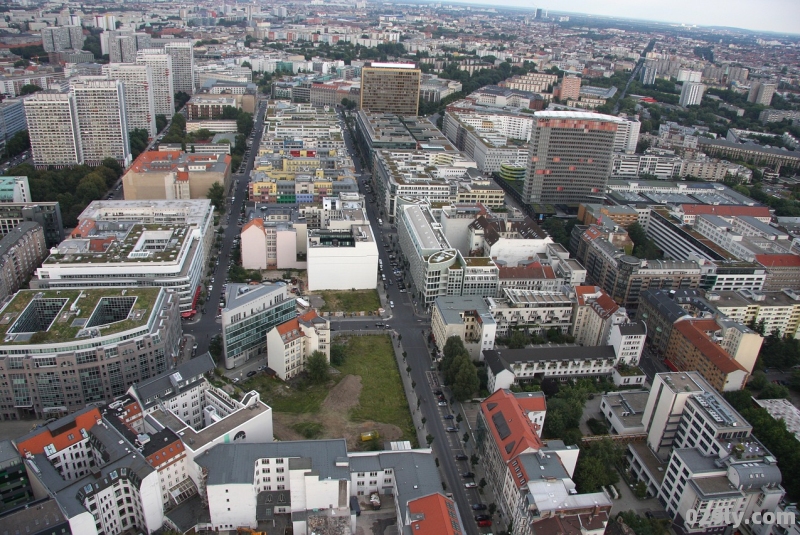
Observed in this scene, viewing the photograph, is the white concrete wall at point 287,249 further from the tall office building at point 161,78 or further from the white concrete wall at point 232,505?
the tall office building at point 161,78

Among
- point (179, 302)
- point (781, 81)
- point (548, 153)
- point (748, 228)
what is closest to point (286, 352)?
point (179, 302)

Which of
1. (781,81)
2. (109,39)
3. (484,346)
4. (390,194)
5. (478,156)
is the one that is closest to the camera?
(484,346)

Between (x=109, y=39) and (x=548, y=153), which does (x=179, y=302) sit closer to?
(x=548, y=153)

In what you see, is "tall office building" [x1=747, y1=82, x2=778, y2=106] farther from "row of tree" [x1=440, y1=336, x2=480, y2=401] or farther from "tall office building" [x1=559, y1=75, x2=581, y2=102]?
"row of tree" [x1=440, y1=336, x2=480, y2=401]

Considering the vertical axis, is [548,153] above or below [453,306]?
above

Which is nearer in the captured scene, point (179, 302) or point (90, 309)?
point (90, 309)

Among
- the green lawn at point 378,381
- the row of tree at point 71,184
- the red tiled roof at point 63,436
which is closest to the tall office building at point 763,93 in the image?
the green lawn at point 378,381

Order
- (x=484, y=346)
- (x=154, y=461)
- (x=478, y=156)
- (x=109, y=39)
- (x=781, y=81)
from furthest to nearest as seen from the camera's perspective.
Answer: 1. (x=781, y=81)
2. (x=109, y=39)
3. (x=478, y=156)
4. (x=484, y=346)
5. (x=154, y=461)
